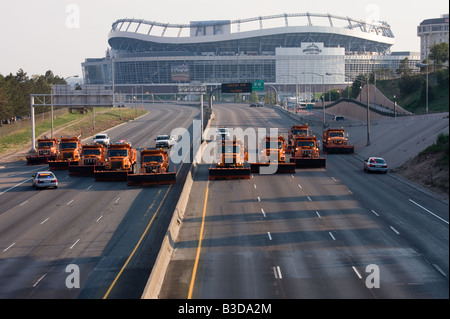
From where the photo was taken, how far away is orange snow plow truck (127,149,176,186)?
1921 inches

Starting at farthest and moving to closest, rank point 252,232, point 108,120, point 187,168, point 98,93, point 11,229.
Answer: point 108,120
point 98,93
point 187,168
point 11,229
point 252,232

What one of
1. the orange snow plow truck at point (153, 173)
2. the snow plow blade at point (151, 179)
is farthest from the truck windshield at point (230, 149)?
the snow plow blade at point (151, 179)

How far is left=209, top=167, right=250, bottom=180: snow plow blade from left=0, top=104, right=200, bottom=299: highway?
2.75 metres

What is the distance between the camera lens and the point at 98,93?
85500mm

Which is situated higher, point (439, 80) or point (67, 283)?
point (439, 80)

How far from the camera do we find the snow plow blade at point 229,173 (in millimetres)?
50750

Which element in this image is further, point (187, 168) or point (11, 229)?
point (187, 168)

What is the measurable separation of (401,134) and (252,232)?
4022cm

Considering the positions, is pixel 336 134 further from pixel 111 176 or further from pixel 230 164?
pixel 111 176

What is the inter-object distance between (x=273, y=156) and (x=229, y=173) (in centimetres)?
572

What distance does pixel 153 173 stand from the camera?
49219 millimetres

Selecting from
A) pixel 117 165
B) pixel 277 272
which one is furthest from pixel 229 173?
pixel 277 272

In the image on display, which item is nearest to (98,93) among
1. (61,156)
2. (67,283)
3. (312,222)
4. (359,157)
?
(61,156)
